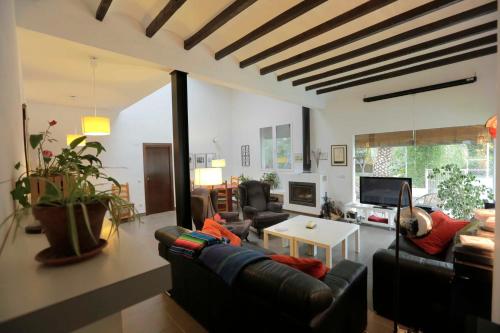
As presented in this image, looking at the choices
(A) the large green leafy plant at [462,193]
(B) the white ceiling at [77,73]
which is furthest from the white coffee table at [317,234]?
(B) the white ceiling at [77,73]

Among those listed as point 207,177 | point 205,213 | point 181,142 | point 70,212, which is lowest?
point 205,213

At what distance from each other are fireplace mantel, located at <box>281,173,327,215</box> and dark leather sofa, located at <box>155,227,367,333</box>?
12.6ft

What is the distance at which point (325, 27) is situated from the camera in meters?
2.59

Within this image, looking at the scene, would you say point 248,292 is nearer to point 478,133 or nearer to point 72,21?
point 72,21

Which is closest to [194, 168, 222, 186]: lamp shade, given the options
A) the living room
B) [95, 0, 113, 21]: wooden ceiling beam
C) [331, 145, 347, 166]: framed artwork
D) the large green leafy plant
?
the living room

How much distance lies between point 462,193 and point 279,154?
13.7 feet

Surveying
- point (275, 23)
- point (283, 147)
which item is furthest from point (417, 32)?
point (283, 147)

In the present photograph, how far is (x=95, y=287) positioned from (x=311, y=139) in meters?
5.93

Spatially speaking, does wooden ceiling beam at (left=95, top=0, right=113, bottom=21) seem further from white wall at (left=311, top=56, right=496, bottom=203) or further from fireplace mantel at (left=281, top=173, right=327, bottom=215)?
fireplace mantel at (left=281, top=173, right=327, bottom=215)

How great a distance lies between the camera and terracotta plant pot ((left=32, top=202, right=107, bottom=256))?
0.70 metres

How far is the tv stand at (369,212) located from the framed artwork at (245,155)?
142 inches

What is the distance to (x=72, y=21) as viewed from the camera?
215cm

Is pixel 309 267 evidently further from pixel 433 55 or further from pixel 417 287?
pixel 433 55

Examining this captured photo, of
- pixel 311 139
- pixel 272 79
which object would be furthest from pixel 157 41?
pixel 311 139
